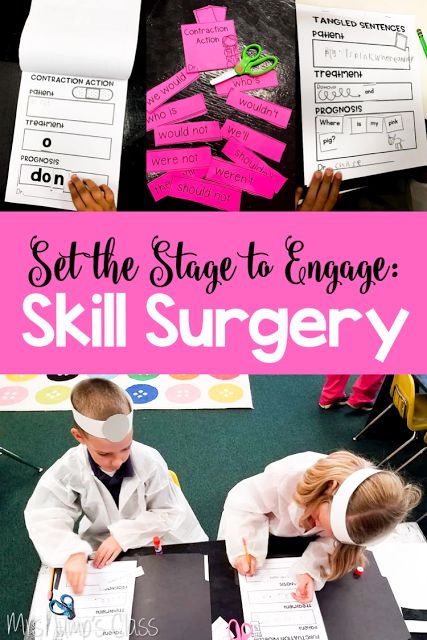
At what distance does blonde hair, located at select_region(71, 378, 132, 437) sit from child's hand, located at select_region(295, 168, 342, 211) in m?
0.61

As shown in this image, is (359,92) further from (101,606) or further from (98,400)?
(101,606)

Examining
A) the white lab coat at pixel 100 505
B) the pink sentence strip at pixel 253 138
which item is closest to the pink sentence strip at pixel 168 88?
the pink sentence strip at pixel 253 138

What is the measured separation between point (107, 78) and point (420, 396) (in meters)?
1.93

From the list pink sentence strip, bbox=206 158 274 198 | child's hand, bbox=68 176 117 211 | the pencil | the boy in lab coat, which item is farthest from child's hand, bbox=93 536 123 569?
the pencil

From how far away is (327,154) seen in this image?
3.77 ft

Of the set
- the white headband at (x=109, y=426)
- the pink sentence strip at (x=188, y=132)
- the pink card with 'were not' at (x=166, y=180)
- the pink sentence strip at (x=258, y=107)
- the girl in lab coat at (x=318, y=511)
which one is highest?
the pink sentence strip at (x=258, y=107)

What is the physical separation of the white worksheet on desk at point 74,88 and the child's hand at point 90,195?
0.06ft

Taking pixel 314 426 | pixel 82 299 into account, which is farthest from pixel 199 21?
pixel 314 426

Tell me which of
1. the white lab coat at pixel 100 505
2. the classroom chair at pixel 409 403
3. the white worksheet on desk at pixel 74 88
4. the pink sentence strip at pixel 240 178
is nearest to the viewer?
the white worksheet on desk at pixel 74 88

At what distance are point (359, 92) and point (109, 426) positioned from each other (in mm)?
926

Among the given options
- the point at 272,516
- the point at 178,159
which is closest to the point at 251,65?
the point at 178,159

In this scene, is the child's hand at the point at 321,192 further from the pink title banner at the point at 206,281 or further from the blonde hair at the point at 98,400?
the blonde hair at the point at 98,400

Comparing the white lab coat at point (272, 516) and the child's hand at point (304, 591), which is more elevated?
the white lab coat at point (272, 516)

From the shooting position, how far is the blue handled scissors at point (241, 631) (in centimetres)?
107
